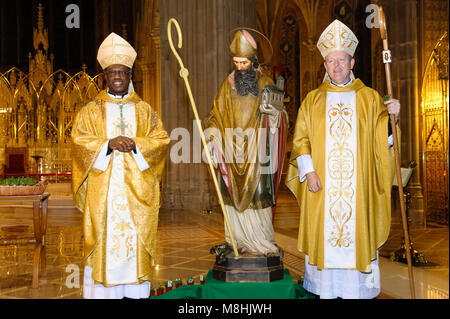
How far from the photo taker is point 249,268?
374 cm

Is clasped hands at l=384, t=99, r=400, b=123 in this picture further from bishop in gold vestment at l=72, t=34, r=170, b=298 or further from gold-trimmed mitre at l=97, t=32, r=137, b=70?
gold-trimmed mitre at l=97, t=32, r=137, b=70

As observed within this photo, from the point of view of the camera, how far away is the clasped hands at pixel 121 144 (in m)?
3.55

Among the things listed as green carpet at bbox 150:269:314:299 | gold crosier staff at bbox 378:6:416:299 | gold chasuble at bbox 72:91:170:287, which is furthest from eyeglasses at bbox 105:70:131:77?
gold crosier staff at bbox 378:6:416:299

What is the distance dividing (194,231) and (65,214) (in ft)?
14.7

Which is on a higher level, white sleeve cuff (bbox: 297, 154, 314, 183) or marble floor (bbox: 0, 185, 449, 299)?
white sleeve cuff (bbox: 297, 154, 314, 183)

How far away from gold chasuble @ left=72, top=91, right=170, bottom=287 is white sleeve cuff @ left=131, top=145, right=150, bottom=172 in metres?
0.01

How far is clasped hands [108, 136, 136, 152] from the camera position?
355 cm

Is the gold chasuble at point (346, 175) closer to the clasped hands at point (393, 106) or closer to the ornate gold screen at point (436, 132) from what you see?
the clasped hands at point (393, 106)

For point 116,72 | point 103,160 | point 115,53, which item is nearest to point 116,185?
point 103,160

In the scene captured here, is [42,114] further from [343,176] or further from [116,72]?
[343,176]

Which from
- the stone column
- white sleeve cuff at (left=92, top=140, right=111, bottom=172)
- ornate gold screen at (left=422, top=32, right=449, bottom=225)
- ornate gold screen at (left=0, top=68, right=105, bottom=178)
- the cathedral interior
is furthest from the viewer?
ornate gold screen at (left=0, top=68, right=105, bottom=178)

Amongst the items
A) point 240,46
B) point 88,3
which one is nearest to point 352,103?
point 240,46

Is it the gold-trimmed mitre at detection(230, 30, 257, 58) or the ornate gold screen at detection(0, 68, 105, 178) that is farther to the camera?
the ornate gold screen at detection(0, 68, 105, 178)
